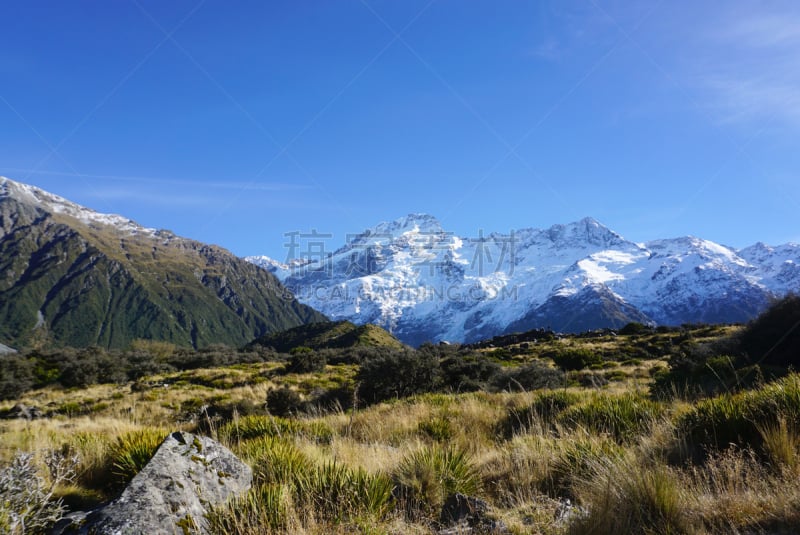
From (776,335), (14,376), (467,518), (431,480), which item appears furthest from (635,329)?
(14,376)

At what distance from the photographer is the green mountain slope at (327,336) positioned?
280 ft

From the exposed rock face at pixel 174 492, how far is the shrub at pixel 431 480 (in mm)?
1711

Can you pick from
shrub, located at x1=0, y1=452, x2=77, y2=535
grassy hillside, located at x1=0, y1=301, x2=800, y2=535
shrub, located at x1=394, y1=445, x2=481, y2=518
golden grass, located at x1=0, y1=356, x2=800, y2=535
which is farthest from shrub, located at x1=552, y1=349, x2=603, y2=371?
shrub, located at x1=0, y1=452, x2=77, y2=535

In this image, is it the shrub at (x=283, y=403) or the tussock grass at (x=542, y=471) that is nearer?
the tussock grass at (x=542, y=471)

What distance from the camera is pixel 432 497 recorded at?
4582 millimetres

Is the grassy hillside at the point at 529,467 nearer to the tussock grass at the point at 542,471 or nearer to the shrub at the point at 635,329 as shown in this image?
the tussock grass at the point at 542,471

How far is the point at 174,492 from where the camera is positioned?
3.56 m

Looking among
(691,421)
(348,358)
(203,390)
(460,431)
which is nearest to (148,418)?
(203,390)

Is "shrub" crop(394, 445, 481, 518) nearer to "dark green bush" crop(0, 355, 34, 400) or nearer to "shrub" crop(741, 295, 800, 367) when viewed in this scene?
"shrub" crop(741, 295, 800, 367)

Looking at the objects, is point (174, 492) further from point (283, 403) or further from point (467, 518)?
point (283, 403)

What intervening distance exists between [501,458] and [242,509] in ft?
12.2

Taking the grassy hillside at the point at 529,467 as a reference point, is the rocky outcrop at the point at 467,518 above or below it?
below

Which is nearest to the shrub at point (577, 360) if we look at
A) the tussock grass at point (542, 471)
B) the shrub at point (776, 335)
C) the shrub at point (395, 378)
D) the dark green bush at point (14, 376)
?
the shrub at point (776, 335)

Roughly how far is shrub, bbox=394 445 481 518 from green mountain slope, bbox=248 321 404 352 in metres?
75.8
